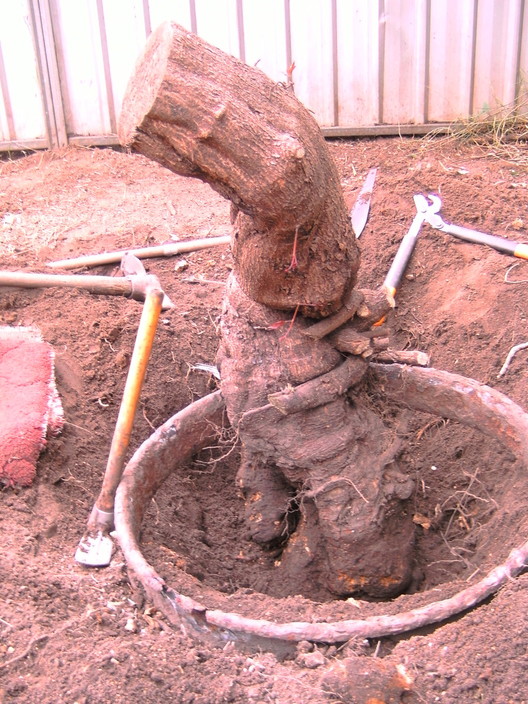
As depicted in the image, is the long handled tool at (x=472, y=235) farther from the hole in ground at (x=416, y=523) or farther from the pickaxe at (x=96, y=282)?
the pickaxe at (x=96, y=282)

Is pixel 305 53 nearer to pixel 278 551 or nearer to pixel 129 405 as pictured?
pixel 129 405

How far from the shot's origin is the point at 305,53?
4.54 meters

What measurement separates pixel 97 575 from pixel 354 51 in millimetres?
3785

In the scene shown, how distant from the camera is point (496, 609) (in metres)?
1.51

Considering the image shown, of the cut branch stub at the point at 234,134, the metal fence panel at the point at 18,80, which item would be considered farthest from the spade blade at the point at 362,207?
the metal fence panel at the point at 18,80

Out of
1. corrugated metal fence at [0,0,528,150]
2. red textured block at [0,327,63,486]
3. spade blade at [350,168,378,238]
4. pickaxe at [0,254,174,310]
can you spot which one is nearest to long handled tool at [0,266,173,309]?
pickaxe at [0,254,174,310]

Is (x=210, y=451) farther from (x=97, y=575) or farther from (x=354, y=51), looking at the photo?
(x=354, y=51)

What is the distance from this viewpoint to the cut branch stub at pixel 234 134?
4.24ft

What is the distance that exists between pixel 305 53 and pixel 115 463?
3398mm

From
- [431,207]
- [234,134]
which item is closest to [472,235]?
[431,207]

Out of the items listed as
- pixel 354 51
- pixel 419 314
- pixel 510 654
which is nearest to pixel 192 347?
pixel 419 314

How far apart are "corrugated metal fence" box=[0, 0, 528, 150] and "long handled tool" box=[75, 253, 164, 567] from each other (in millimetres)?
2832

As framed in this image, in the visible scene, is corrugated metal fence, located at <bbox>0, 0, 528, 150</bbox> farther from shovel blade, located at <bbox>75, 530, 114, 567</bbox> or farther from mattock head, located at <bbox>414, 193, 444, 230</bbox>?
shovel blade, located at <bbox>75, 530, 114, 567</bbox>

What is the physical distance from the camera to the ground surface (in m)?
1.47
